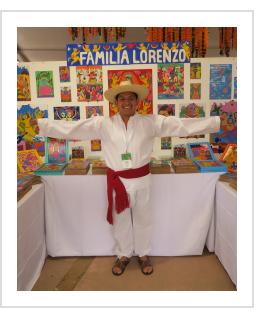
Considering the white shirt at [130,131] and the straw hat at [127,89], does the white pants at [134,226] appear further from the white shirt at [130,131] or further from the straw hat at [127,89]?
the straw hat at [127,89]

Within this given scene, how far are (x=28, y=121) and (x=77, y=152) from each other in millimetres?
566

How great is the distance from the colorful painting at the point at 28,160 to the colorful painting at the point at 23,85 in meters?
0.53

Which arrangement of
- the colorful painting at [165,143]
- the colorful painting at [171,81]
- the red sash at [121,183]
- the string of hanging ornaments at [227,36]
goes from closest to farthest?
the red sash at [121,183]
the colorful painting at [171,81]
the colorful painting at [165,143]
the string of hanging ornaments at [227,36]

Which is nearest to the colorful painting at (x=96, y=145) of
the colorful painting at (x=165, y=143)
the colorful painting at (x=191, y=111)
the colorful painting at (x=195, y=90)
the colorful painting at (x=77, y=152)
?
the colorful painting at (x=77, y=152)

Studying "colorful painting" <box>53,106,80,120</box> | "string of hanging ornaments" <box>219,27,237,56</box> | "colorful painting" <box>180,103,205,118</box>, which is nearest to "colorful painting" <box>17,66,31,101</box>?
"colorful painting" <box>53,106,80,120</box>

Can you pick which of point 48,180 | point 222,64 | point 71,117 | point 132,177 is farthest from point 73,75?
point 222,64

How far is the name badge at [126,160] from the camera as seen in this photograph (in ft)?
7.20

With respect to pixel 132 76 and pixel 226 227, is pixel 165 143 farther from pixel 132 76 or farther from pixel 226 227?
pixel 226 227

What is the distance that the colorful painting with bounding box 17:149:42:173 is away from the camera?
266 centimetres

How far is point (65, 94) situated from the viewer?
9.19 ft

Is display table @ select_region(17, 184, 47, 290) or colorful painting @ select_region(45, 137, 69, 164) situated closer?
display table @ select_region(17, 184, 47, 290)

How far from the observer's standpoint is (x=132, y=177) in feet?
7.31

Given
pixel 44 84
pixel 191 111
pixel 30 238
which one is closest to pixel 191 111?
pixel 191 111

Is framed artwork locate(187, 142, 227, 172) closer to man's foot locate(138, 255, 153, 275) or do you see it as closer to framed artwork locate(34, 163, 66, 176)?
man's foot locate(138, 255, 153, 275)
